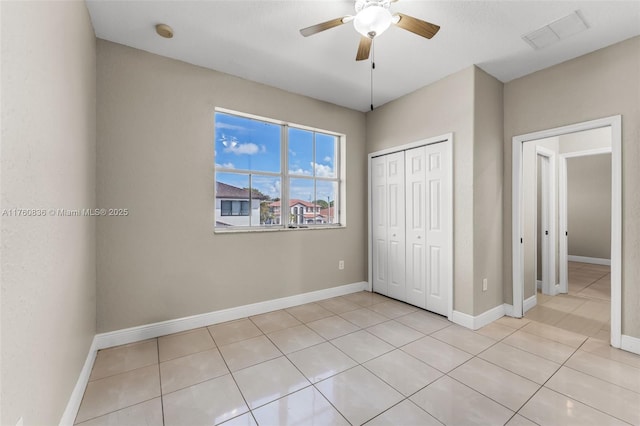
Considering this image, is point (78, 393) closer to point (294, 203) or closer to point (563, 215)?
point (294, 203)

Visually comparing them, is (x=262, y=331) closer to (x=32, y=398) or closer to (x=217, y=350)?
(x=217, y=350)

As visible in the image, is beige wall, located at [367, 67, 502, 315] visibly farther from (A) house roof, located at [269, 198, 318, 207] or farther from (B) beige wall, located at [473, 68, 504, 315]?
(A) house roof, located at [269, 198, 318, 207]

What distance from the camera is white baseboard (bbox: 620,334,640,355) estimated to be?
237 cm

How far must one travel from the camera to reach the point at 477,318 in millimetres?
2939

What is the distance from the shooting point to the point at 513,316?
10.5 feet

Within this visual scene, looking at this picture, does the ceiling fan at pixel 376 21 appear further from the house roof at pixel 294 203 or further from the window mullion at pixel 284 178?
the house roof at pixel 294 203

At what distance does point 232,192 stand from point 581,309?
4623mm

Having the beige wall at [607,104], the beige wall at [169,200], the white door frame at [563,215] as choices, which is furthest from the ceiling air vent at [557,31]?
the beige wall at [169,200]

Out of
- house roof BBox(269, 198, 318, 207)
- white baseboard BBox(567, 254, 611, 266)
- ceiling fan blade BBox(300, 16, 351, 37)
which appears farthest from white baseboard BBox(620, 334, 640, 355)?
white baseboard BBox(567, 254, 611, 266)

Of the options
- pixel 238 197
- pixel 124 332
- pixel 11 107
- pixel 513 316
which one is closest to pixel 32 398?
pixel 11 107

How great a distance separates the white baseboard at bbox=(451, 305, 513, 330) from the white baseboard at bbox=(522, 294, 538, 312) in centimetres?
44

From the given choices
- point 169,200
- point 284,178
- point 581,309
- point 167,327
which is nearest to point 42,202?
point 169,200

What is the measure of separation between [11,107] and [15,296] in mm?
708

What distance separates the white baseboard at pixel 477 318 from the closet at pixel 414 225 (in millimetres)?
127
